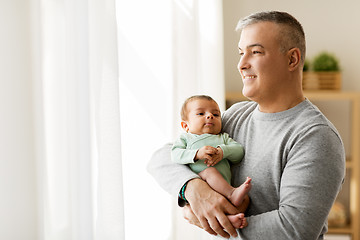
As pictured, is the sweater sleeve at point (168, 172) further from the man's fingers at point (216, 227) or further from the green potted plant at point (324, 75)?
the green potted plant at point (324, 75)

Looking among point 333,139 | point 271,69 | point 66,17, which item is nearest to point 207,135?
point 271,69

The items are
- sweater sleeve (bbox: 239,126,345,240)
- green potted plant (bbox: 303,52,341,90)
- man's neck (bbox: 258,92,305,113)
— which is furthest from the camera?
green potted plant (bbox: 303,52,341,90)

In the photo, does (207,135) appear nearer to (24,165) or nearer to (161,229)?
(24,165)

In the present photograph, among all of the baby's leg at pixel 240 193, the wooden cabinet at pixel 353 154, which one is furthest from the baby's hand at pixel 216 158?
the wooden cabinet at pixel 353 154

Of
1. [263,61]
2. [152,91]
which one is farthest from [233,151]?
[152,91]

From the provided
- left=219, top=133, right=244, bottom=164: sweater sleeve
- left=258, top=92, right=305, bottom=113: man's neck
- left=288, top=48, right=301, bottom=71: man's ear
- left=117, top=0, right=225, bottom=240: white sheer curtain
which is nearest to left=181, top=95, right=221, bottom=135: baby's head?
left=219, top=133, right=244, bottom=164: sweater sleeve

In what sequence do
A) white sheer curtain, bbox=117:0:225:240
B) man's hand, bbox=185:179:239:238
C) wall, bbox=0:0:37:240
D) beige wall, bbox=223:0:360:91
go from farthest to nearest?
beige wall, bbox=223:0:360:91 → white sheer curtain, bbox=117:0:225:240 → wall, bbox=0:0:37:240 → man's hand, bbox=185:179:239:238

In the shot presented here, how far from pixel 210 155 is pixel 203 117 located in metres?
0.20

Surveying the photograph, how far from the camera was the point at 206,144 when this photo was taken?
1636 millimetres

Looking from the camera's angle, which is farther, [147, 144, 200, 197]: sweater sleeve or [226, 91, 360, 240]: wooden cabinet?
[226, 91, 360, 240]: wooden cabinet

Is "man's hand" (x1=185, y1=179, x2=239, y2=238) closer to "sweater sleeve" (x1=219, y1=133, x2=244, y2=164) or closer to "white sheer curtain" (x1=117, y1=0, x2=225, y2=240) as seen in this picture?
"sweater sleeve" (x1=219, y1=133, x2=244, y2=164)

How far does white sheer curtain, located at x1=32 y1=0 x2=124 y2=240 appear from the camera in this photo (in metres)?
1.66

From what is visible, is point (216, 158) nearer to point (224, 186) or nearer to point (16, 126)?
point (224, 186)

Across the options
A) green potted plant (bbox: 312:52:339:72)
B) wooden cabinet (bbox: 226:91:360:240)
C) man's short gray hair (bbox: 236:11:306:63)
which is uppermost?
man's short gray hair (bbox: 236:11:306:63)
